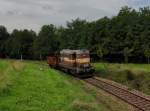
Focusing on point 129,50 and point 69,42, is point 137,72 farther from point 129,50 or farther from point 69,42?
point 69,42

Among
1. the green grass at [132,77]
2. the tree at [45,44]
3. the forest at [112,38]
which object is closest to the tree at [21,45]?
the tree at [45,44]

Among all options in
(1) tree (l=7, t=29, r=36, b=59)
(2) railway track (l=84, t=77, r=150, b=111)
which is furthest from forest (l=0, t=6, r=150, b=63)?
(2) railway track (l=84, t=77, r=150, b=111)

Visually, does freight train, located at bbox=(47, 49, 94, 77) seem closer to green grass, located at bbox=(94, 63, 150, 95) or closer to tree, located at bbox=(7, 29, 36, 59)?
green grass, located at bbox=(94, 63, 150, 95)

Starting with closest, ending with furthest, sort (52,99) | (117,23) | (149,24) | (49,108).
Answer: (49,108) → (52,99) → (149,24) → (117,23)

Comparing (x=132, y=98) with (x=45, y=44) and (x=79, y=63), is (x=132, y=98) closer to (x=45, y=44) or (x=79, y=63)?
(x=79, y=63)

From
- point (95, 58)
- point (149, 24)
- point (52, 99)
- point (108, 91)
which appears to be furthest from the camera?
point (95, 58)

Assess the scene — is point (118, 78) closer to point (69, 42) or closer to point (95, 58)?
point (95, 58)

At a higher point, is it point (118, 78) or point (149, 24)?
point (149, 24)

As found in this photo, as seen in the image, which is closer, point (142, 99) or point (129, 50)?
point (142, 99)

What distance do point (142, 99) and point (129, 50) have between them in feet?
154

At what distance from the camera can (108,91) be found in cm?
3525

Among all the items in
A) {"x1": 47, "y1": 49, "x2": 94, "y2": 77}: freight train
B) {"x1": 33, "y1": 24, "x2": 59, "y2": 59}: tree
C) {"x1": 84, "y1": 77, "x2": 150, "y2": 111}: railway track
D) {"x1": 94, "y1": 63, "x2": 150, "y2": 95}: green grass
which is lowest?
{"x1": 84, "y1": 77, "x2": 150, "y2": 111}: railway track

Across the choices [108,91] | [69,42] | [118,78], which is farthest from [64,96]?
[69,42]

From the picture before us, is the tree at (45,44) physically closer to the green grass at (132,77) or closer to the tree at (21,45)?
the tree at (21,45)
